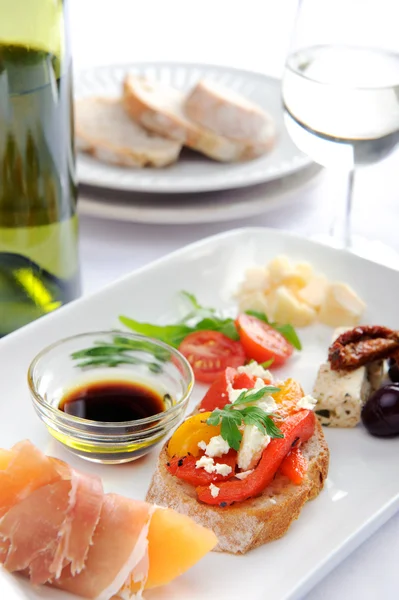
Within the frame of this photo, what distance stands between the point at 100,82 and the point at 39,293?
1663mm

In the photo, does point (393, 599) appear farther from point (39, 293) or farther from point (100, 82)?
point (100, 82)

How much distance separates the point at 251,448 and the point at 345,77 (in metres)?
1.30

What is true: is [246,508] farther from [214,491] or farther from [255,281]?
[255,281]

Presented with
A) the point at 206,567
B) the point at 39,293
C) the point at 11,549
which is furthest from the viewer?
the point at 39,293

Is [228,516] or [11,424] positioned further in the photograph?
[11,424]

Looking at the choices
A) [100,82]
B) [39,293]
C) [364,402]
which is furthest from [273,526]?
[100,82]

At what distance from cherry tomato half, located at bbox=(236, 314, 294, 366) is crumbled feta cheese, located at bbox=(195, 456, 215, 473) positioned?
59cm

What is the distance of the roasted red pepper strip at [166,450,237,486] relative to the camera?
5.89ft

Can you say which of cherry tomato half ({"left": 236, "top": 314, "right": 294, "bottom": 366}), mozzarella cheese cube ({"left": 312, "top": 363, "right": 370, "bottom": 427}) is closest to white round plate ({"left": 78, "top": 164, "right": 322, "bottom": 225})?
cherry tomato half ({"left": 236, "top": 314, "right": 294, "bottom": 366})

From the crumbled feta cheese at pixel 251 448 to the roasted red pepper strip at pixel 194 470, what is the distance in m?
0.02

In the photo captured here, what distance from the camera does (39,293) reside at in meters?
2.50

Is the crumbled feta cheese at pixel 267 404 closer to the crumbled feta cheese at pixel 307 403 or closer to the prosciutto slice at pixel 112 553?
the crumbled feta cheese at pixel 307 403

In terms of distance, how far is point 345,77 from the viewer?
2602 mm

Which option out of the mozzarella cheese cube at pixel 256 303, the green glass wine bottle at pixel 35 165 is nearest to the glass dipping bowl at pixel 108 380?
the green glass wine bottle at pixel 35 165
